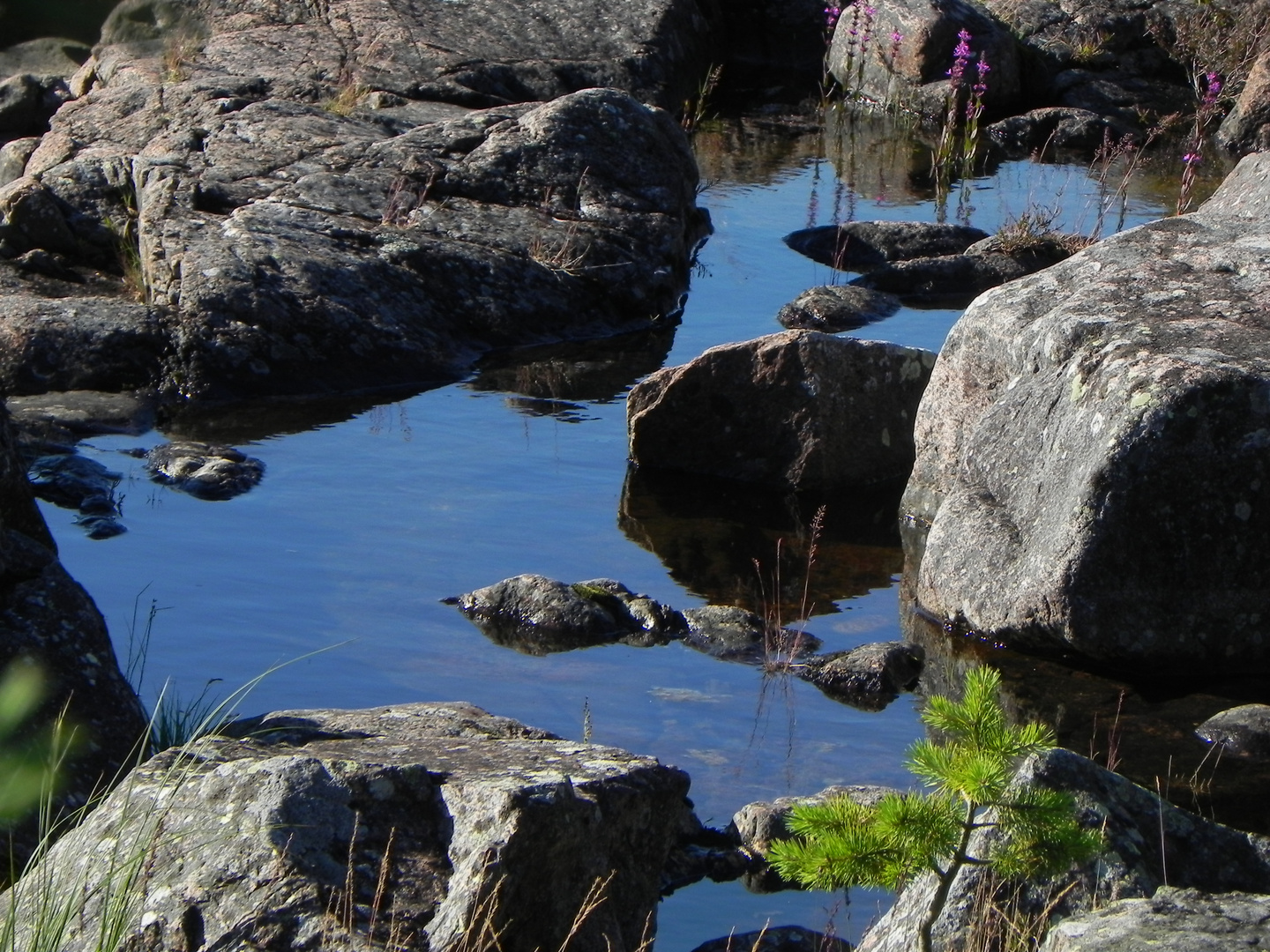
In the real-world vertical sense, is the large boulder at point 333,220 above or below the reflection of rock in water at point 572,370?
above

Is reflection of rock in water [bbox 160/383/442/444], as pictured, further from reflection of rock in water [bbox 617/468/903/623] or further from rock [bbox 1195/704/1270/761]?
rock [bbox 1195/704/1270/761]

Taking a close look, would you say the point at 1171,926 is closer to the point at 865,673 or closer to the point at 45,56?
the point at 865,673

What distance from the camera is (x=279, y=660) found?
669 centimetres

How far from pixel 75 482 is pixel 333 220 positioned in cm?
378

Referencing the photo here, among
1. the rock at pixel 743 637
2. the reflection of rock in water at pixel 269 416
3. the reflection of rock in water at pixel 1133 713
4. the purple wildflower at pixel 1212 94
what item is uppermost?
the purple wildflower at pixel 1212 94

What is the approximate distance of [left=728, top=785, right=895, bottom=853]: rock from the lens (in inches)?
212

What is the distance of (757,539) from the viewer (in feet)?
27.8

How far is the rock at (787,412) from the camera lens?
9125mm

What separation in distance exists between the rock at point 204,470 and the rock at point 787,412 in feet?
6.87

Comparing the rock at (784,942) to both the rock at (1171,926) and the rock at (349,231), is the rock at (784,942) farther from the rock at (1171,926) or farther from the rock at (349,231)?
the rock at (349,231)

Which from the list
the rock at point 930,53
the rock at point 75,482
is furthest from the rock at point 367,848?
the rock at point 930,53

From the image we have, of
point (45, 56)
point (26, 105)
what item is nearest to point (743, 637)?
point (26, 105)

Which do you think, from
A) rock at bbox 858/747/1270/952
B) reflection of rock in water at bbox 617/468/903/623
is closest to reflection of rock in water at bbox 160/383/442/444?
reflection of rock in water at bbox 617/468/903/623

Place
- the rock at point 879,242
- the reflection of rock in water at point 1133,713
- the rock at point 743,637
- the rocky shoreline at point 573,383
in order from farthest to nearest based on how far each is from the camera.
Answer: the rock at point 879,242, the rock at point 743,637, the reflection of rock in water at point 1133,713, the rocky shoreline at point 573,383
